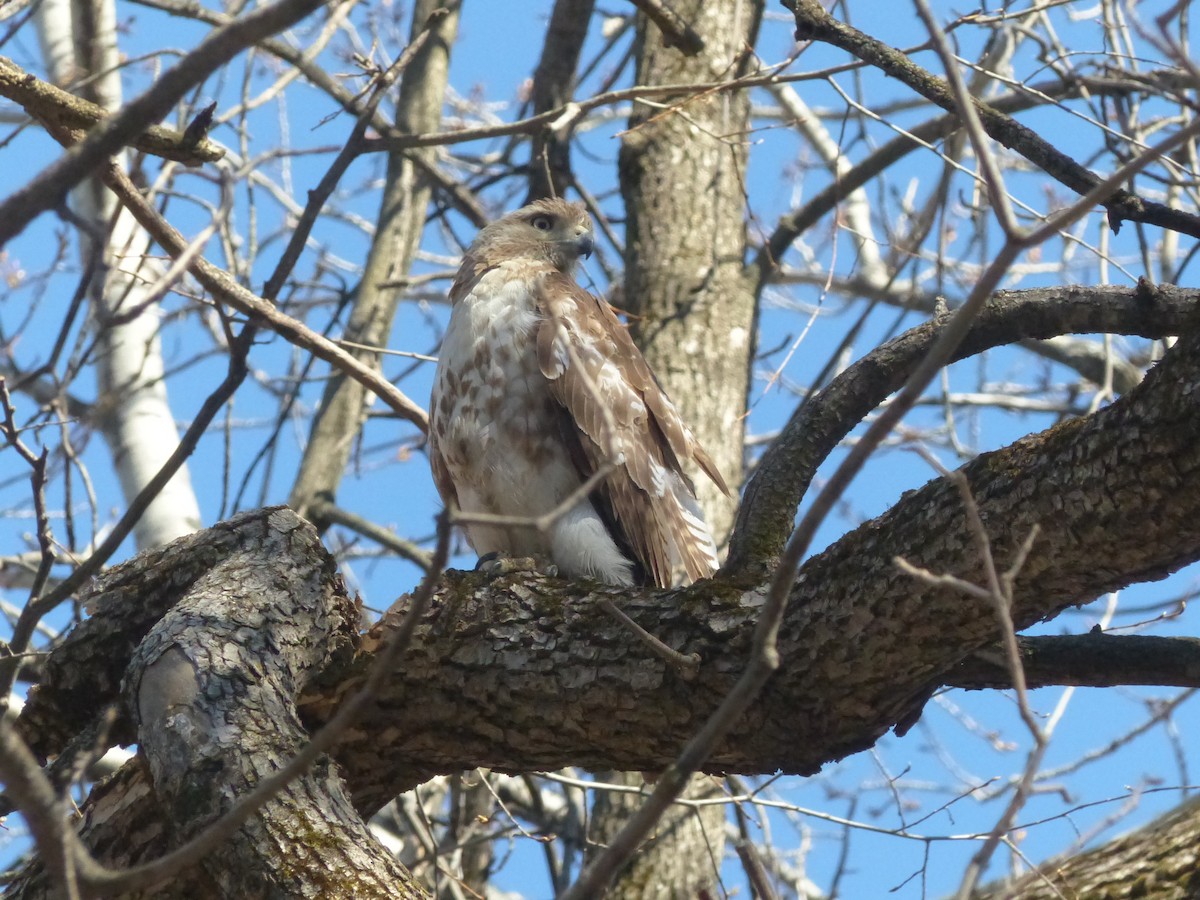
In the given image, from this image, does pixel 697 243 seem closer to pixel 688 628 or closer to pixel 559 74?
pixel 559 74

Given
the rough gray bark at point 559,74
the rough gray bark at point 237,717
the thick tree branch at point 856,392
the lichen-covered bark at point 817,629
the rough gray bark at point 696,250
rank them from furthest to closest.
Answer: the rough gray bark at point 559,74 → the rough gray bark at point 696,250 → the thick tree branch at point 856,392 → the rough gray bark at point 237,717 → the lichen-covered bark at point 817,629

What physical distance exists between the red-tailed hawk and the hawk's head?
0.56m

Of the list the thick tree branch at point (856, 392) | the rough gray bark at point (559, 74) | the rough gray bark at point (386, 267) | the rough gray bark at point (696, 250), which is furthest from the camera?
the rough gray bark at point (559, 74)

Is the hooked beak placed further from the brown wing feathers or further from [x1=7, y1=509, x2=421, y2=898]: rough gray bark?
[x1=7, y1=509, x2=421, y2=898]: rough gray bark

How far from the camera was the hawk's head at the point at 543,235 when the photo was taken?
521 cm

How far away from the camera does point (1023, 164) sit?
9703mm

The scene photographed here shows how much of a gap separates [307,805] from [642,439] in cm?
213

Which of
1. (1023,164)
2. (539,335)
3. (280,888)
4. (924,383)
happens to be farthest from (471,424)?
(1023,164)

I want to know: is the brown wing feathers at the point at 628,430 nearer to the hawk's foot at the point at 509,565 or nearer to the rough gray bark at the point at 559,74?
the hawk's foot at the point at 509,565

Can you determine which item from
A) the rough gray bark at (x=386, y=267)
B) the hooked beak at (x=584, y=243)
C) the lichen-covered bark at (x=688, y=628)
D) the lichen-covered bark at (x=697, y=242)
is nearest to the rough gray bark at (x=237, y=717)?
the lichen-covered bark at (x=688, y=628)

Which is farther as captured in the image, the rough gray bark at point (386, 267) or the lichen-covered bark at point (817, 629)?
the rough gray bark at point (386, 267)

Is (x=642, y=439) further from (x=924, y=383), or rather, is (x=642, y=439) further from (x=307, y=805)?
(x=924, y=383)

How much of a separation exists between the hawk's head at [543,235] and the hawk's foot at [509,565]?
1.41 metres

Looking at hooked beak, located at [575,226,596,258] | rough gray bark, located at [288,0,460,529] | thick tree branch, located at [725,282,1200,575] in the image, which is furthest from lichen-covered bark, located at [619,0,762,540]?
thick tree branch, located at [725,282,1200,575]
